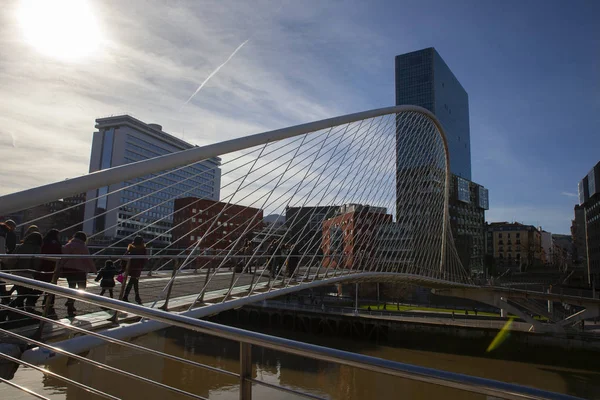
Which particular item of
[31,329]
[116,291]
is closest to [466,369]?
[116,291]

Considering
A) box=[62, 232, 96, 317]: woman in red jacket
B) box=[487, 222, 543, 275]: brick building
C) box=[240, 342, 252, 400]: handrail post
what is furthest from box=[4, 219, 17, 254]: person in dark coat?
box=[487, 222, 543, 275]: brick building

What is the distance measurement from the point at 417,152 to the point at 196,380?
13.6 m

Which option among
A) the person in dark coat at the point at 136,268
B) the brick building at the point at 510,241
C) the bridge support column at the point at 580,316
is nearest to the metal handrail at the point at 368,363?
the person in dark coat at the point at 136,268

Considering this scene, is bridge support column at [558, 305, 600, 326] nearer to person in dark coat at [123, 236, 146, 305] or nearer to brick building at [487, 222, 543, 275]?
person in dark coat at [123, 236, 146, 305]

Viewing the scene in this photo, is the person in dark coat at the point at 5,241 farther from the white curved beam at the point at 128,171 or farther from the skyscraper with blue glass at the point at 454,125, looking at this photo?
the skyscraper with blue glass at the point at 454,125

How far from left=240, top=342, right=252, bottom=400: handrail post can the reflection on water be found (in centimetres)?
1170

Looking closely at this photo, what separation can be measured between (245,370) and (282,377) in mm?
16760

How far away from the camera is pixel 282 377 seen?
17.1 m

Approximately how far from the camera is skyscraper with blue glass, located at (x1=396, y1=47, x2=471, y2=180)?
8281cm

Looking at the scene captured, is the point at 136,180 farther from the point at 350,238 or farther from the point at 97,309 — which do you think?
the point at 97,309

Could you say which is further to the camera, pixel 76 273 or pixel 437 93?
pixel 437 93

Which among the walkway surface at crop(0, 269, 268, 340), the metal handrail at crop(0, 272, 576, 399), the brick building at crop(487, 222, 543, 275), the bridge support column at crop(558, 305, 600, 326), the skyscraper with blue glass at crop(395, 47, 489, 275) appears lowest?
the bridge support column at crop(558, 305, 600, 326)

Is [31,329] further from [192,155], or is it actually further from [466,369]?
[466,369]

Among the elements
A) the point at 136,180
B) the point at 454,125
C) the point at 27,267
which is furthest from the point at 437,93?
the point at 27,267
